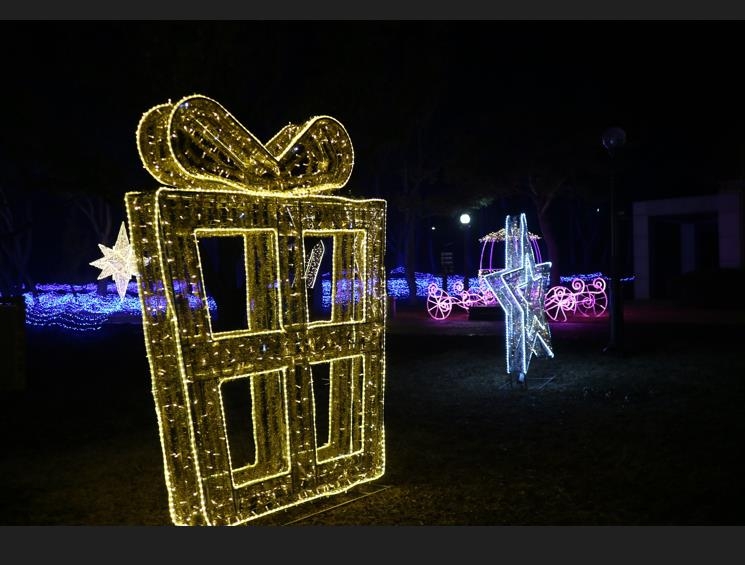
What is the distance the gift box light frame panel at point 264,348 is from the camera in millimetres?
4453

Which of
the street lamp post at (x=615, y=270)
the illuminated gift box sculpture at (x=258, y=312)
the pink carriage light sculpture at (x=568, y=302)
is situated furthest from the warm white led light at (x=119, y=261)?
the pink carriage light sculpture at (x=568, y=302)

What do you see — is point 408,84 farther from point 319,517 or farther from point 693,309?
point 693,309

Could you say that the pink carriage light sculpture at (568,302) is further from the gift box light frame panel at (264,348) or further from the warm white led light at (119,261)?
the gift box light frame panel at (264,348)

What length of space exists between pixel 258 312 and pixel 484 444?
284 centimetres

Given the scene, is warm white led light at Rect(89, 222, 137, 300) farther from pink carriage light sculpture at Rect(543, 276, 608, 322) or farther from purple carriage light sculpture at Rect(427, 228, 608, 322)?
pink carriage light sculpture at Rect(543, 276, 608, 322)

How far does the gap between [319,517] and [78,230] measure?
37.6 m

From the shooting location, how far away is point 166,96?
10.9 m

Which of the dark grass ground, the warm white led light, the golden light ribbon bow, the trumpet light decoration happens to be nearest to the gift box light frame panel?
the golden light ribbon bow

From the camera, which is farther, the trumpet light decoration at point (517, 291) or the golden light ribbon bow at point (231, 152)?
the trumpet light decoration at point (517, 291)

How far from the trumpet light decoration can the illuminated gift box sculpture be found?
4.40m

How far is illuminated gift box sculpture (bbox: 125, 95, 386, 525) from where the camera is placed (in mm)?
4465

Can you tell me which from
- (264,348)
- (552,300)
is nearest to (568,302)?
(552,300)

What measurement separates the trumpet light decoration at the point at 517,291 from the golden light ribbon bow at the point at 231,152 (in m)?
4.79

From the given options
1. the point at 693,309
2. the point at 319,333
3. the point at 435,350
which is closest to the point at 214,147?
the point at 319,333
